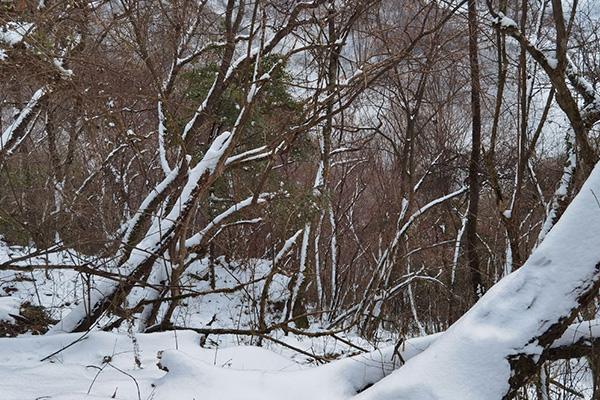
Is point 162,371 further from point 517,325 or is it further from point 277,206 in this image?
point 277,206

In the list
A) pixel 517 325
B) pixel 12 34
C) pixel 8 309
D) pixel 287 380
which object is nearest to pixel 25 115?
pixel 12 34

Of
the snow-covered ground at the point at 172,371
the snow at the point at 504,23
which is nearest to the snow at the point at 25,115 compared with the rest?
the snow-covered ground at the point at 172,371

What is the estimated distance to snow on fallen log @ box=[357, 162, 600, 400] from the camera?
2.12m

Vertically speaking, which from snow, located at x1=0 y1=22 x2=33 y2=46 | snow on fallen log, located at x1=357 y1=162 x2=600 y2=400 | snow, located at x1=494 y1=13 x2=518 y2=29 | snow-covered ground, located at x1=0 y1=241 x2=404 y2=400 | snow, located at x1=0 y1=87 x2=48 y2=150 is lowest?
snow-covered ground, located at x1=0 y1=241 x2=404 y2=400

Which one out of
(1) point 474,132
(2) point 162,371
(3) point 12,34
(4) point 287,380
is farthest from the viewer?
(1) point 474,132

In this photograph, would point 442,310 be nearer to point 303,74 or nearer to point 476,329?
point 303,74

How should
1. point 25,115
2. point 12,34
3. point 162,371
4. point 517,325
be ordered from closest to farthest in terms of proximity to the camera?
point 517,325
point 162,371
point 12,34
point 25,115

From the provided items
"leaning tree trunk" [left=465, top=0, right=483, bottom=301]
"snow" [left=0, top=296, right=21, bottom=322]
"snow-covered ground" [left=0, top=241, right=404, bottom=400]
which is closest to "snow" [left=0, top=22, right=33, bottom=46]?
"snow" [left=0, top=296, right=21, bottom=322]

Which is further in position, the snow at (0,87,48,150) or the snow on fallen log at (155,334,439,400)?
the snow at (0,87,48,150)

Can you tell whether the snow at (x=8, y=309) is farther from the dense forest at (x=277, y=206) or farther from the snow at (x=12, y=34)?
the snow at (x=12, y=34)

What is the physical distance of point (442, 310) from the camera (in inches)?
543

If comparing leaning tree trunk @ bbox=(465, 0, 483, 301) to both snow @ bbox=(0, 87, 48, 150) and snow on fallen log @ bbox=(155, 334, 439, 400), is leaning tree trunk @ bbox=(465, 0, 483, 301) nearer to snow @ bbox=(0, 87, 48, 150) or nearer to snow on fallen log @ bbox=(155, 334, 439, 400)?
snow on fallen log @ bbox=(155, 334, 439, 400)

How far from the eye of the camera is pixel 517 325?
2221 mm

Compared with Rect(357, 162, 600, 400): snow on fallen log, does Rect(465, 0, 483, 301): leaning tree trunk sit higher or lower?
higher
